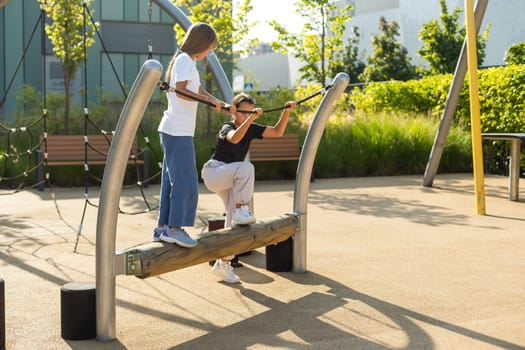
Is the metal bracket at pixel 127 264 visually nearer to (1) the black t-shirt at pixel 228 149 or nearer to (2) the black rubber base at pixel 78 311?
(2) the black rubber base at pixel 78 311

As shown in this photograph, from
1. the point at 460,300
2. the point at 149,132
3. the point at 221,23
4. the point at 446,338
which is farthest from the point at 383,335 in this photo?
the point at 221,23

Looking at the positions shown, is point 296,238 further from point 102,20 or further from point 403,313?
point 102,20

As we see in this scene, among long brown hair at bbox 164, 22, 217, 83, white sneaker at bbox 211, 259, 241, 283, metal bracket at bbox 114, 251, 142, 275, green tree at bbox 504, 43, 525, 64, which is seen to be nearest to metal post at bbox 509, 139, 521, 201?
white sneaker at bbox 211, 259, 241, 283

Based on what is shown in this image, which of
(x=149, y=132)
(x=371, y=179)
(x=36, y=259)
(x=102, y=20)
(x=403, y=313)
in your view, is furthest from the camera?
(x=102, y=20)

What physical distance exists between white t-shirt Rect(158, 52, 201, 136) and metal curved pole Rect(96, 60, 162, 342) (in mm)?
924

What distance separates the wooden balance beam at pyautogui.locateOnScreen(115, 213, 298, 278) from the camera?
414 centimetres

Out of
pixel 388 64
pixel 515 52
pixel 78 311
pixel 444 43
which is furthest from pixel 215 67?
pixel 388 64

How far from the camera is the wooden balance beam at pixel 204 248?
4141mm

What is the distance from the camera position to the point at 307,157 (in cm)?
580

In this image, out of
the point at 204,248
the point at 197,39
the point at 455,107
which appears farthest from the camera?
the point at 455,107

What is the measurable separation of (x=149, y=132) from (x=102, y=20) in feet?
56.8

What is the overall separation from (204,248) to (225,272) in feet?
2.95

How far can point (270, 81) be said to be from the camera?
73.1 meters

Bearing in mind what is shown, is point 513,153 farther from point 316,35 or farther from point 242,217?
point 316,35
